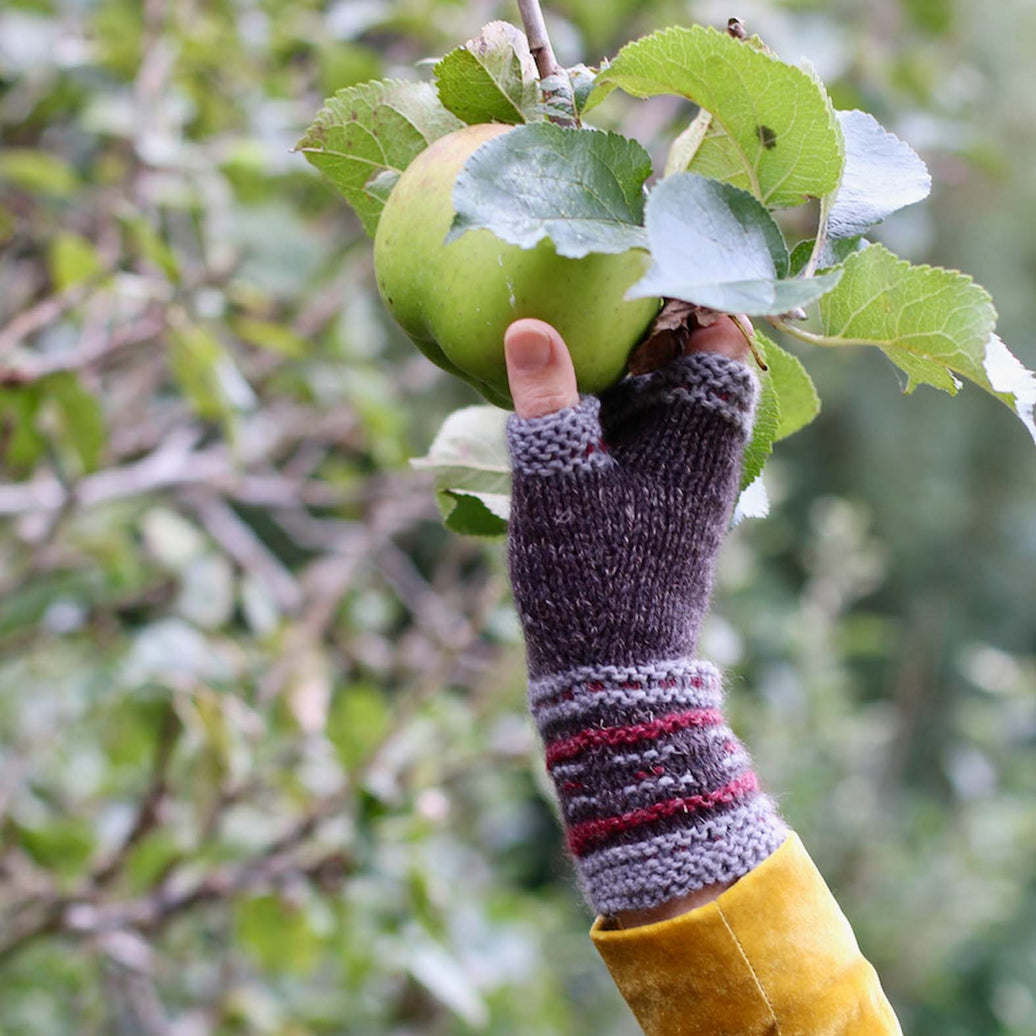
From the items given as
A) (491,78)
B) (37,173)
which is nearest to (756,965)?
(491,78)

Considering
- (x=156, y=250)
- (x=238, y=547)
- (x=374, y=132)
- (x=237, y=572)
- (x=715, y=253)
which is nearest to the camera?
(x=715, y=253)

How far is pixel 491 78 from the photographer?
41cm

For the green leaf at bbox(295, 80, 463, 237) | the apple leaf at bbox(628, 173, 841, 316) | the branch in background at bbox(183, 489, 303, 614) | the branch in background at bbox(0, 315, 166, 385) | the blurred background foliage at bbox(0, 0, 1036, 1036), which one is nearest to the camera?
the apple leaf at bbox(628, 173, 841, 316)

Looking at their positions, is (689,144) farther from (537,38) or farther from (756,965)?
(756,965)

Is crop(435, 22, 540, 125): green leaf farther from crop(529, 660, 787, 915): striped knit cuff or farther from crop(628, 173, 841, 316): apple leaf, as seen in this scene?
crop(529, 660, 787, 915): striped knit cuff

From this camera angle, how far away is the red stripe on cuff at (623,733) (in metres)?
0.40

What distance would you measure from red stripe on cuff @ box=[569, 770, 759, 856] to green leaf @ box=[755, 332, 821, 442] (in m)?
0.14

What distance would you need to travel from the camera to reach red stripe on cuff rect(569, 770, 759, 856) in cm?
40

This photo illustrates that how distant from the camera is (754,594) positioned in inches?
112

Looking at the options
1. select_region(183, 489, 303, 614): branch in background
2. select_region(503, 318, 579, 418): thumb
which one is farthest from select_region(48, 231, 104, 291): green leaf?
select_region(503, 318, 579, 418): thumb

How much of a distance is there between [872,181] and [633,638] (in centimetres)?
18

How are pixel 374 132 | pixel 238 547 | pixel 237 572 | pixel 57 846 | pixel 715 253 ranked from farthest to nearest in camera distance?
pixel 237 572 → pixel 238 547 → pixel 57 846 → pixel 374 132 → pixel 715 253

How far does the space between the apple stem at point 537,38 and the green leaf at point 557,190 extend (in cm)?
6

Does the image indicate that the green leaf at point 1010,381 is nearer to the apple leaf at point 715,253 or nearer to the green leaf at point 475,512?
the apple leaf at point 715,253
